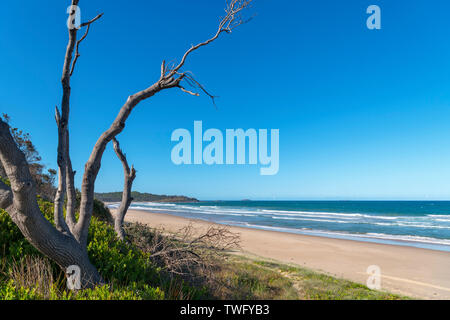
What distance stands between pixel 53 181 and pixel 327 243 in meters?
21.7

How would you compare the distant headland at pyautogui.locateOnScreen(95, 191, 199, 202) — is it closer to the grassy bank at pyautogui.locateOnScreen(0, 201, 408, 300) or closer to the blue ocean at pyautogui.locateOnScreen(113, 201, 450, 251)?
the blue ocean at pyautogui.locateOnScreen(113, 201, 450, 251)

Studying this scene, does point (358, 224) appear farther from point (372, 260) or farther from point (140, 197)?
point (140, 197)

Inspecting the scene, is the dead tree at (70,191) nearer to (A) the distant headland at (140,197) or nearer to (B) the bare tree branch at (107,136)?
(B) the bare tree branch at (107,136)

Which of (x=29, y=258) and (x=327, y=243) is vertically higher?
(x=29, y=258)

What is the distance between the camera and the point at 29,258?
4273 millimetres

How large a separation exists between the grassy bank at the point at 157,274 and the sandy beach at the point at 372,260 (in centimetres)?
216

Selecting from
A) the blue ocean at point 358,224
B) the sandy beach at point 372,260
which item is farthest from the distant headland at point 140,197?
the sandy beach at point 372,260

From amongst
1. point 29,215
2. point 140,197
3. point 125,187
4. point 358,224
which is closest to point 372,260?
point 125,187

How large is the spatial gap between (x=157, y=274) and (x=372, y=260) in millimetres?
12650

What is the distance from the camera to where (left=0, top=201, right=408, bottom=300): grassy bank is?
11.8 ft

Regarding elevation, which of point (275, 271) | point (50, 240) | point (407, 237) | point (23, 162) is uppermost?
point (23, 162)

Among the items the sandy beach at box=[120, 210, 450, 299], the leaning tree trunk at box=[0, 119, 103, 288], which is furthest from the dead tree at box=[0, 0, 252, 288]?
the sandy beach at box=[120, 210, 450, 299]
